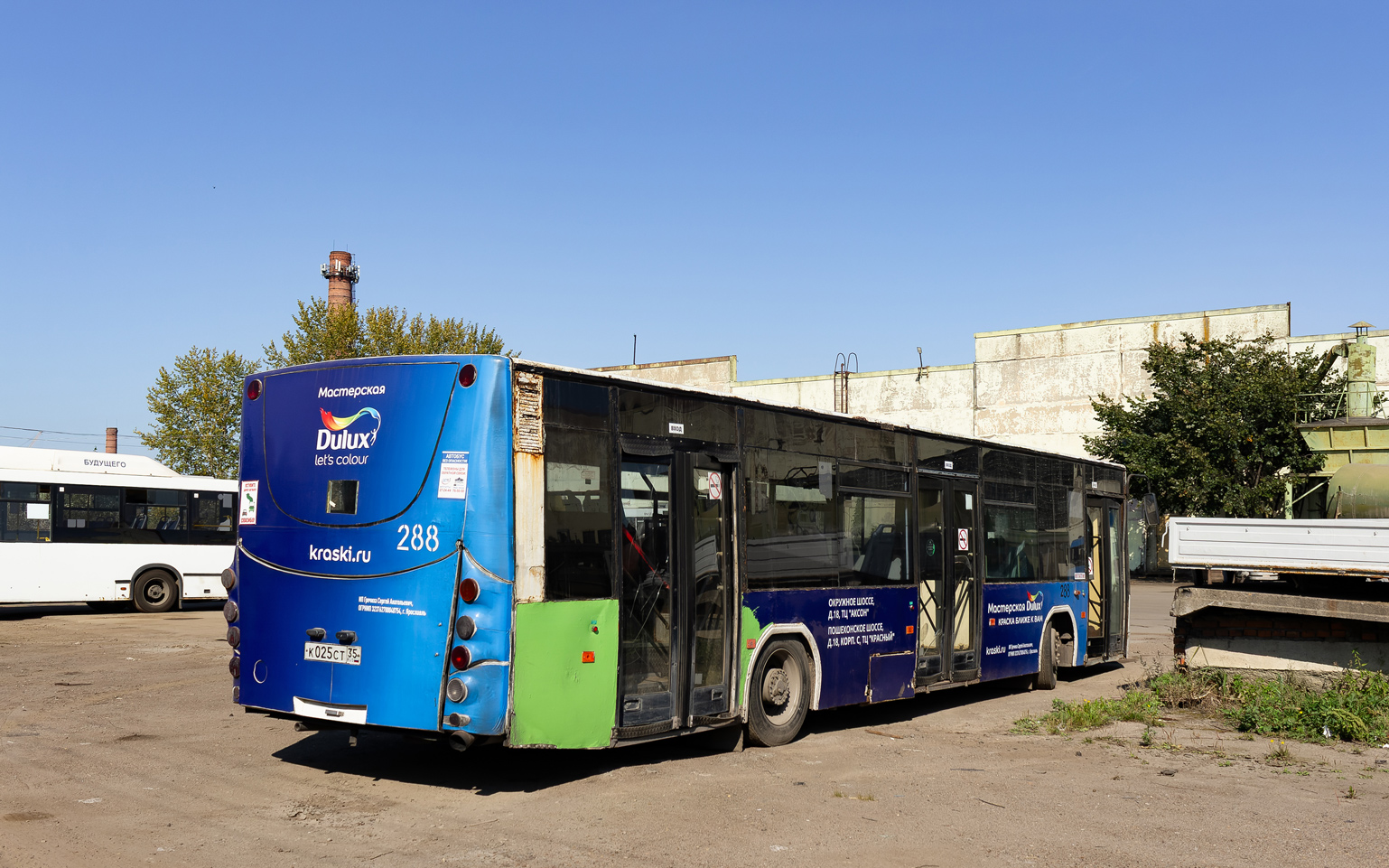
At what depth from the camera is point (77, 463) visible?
22.3 m

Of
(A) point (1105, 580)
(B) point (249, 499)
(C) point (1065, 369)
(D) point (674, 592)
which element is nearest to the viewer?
(B) point (249, 499)

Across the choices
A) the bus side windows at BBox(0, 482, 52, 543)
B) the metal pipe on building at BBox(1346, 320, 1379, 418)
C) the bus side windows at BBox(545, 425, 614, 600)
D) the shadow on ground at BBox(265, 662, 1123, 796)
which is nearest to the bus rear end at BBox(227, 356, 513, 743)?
the bus side windows at BBox(545, 425, 614, 600)

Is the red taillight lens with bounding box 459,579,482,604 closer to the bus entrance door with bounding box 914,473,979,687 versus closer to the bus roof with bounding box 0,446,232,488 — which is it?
the bus entrance door with bounding box 914,473,979,687

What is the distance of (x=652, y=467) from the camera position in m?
8.59

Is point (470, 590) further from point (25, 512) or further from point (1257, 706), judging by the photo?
point (25, 512)

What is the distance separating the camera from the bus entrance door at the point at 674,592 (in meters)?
8.24

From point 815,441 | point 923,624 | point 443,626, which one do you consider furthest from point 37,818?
point 923,624

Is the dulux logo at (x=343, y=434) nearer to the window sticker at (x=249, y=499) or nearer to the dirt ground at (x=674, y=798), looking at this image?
the window sticker at (x=249, y=499)

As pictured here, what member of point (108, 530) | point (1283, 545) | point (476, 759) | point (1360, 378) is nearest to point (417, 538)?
point (476, 759)

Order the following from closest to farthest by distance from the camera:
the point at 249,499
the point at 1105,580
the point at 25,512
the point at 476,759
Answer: the point at 249,499, the point at 476,759, the point at 1105,580, the point at 25,512

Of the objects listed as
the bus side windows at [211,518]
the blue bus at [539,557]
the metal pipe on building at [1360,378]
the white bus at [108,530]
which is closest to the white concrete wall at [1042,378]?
the metal pipe on building at [1360,378]

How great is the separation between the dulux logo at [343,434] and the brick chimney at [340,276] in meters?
57.9

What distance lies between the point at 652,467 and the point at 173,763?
428 centimetres

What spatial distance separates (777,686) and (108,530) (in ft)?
57.6
